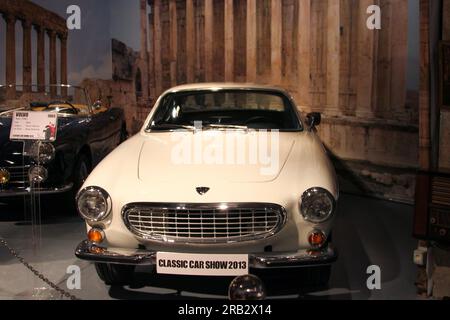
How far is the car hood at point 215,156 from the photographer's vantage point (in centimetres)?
339

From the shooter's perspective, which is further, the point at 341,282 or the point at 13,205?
the point at 13,205

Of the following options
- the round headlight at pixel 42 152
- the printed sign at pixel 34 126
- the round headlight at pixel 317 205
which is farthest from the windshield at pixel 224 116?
the round headlight at pixel 317 205

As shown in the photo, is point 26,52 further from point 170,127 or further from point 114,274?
point 114,274

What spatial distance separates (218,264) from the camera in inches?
122

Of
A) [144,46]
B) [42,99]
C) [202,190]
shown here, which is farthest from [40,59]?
[202,190]

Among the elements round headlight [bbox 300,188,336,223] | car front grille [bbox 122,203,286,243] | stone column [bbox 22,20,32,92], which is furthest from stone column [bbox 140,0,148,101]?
round headlight [bbox 300,188,336,223]

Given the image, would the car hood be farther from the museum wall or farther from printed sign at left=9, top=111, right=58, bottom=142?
the museum wall

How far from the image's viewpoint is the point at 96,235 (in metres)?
3.28

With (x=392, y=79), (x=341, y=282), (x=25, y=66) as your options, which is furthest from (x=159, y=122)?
(x=25, y=66)

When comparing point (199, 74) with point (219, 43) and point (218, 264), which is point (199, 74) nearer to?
point (219, 43)

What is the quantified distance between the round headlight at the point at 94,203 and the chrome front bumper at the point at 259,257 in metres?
0.19

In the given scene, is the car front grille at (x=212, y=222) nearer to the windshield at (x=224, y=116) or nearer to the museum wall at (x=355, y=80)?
the windshield at (x=224, y=116)

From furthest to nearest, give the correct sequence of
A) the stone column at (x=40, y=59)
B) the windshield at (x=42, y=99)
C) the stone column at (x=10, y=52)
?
1. the stone column at (x=40, y=59)
2. the stone column at (x=10, y=52)
3. the windshield at (x=42, y=99)

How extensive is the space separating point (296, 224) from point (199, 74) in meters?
12.0
